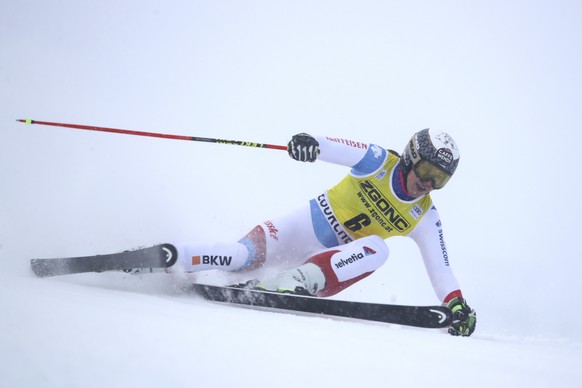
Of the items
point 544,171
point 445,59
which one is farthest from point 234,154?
point 445,59

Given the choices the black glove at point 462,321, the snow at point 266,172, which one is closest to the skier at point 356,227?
the black glove at point 462,321

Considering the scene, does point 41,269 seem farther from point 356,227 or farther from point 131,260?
point 356,227

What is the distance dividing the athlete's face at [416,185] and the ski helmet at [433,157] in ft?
0.08

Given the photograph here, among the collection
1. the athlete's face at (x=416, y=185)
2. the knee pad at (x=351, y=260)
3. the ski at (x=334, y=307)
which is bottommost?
the ski at (x=334, y=307)

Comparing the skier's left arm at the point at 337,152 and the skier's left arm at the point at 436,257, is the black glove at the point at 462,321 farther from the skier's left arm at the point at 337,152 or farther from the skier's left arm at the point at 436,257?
the skier's left arm at the point at 337,152

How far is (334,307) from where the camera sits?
10.4ft

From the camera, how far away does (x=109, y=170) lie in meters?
6.77

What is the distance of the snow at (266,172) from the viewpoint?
5.92 feet

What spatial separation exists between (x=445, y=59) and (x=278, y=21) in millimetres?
6538

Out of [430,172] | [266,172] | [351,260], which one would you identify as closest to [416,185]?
[430,172]

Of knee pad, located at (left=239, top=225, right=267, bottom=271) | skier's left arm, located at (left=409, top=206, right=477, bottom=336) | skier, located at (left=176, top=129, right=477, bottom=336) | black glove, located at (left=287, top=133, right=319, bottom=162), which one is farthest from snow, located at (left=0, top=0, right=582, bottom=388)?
black glove, located at (left=287, top=133, right=319, bottom=162)

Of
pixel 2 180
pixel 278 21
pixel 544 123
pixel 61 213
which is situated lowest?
pixel 61 213

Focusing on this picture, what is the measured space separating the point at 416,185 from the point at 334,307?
42.6 inches

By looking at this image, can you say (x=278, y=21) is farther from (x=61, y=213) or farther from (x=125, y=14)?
(x=61, y=213)
